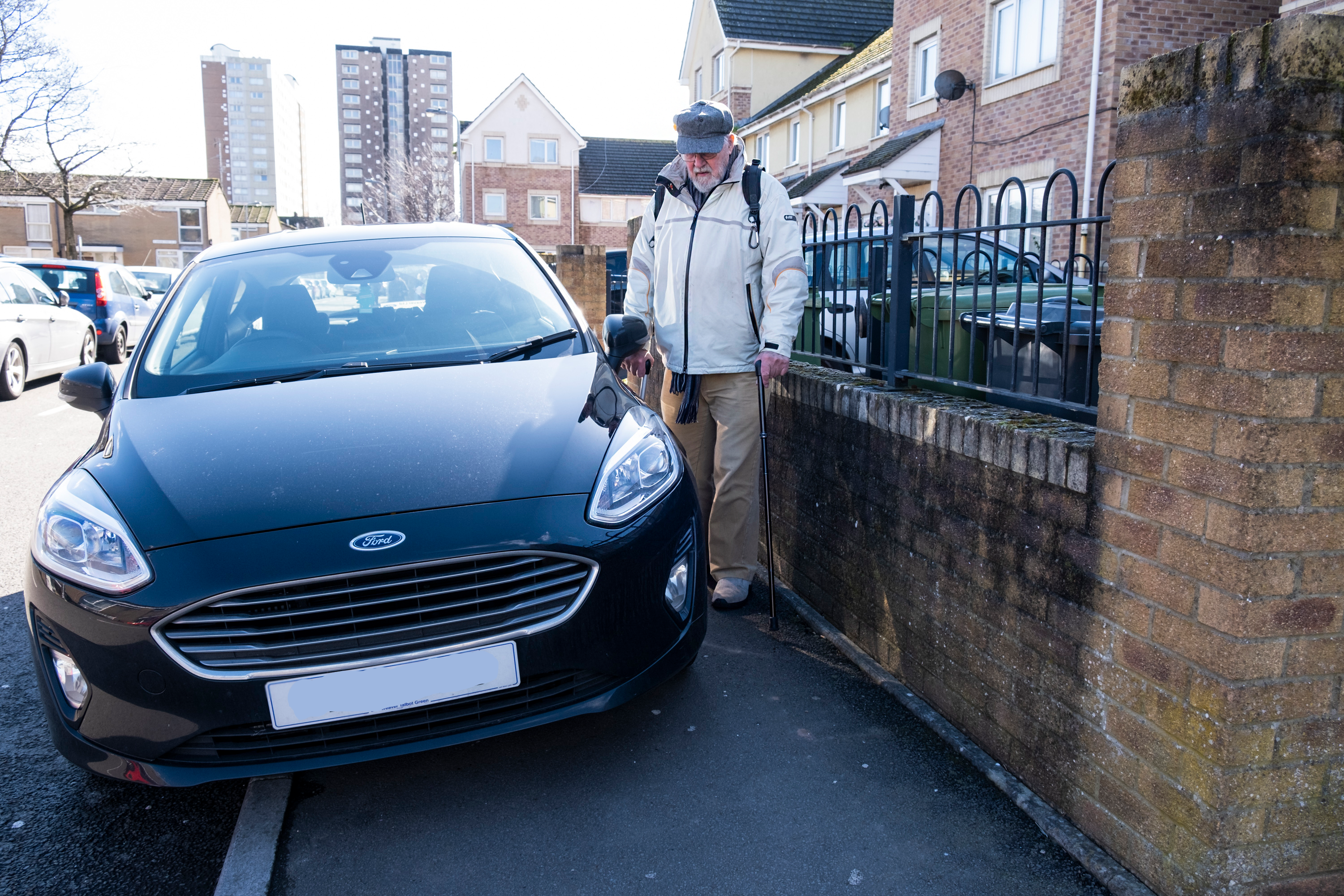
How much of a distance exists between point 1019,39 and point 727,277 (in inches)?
538

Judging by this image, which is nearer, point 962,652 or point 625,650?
point 625,650

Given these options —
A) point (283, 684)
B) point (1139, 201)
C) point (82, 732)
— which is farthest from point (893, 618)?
point (82, 732)

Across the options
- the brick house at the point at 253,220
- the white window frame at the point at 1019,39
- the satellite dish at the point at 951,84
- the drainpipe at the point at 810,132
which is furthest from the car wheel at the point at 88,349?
the brick house at the point at 253,220

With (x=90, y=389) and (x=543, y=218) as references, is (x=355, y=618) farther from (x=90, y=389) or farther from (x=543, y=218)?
(x=543, y=218)

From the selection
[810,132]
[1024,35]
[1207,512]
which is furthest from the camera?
[810,132]

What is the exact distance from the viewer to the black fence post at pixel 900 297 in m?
3.49

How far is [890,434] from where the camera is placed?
3.36 m

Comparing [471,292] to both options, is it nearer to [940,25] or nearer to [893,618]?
[893,618]

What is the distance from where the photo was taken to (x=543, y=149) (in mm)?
49031

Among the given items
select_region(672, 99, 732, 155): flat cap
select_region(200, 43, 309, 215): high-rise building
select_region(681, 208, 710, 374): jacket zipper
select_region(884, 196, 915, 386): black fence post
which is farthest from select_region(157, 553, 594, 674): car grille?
select_region(200, 43, 309, 215): high-rise building

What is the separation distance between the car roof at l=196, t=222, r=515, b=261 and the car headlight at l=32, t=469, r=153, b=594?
176 centimetres

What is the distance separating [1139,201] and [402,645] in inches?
78.4

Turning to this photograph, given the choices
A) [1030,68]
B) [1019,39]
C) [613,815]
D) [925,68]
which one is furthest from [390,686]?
[925,68]

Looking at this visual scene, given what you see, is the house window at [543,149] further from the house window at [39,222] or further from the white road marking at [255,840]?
the white road marking at [255,840]
